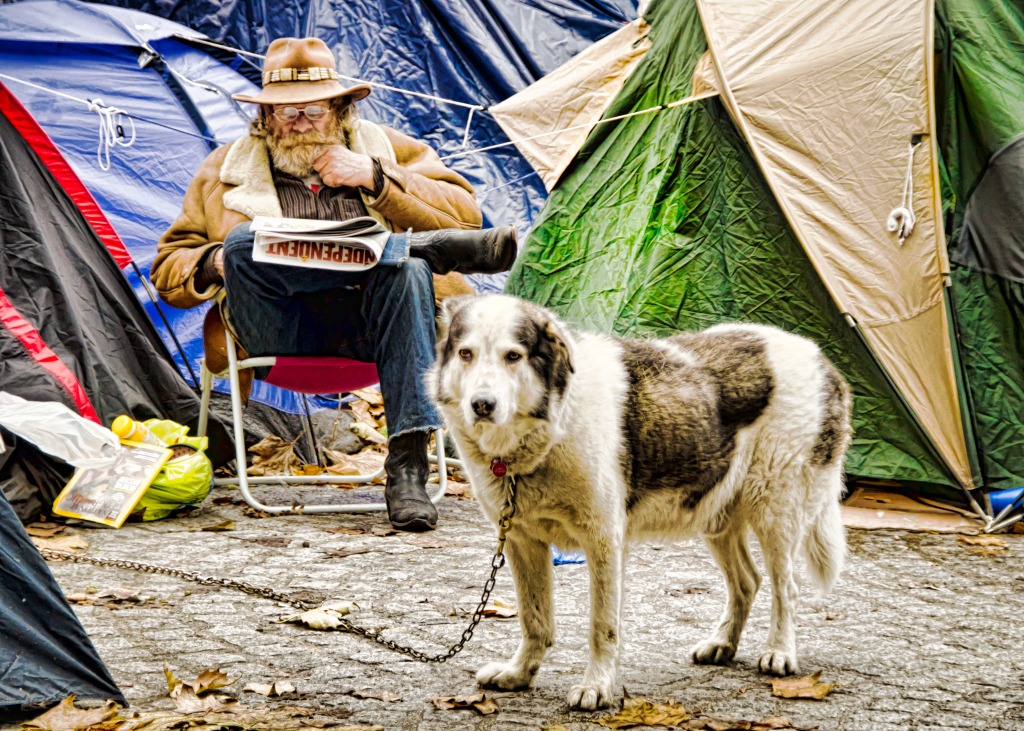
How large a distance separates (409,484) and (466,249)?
1037 millimetres

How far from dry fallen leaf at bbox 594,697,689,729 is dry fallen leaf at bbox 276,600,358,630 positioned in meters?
1.02

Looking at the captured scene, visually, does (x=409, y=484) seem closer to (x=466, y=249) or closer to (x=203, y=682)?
(x=466, y=249)

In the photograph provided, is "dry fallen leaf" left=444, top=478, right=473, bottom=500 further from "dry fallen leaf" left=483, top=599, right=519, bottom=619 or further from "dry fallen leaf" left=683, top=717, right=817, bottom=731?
"dry fallen leaf" left=683, top=717, right=817, bottom=731

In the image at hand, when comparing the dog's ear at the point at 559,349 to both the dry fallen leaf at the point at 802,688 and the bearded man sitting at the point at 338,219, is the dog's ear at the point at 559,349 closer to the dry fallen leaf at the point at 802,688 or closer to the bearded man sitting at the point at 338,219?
the dry fallen leaf at the point at 802,688

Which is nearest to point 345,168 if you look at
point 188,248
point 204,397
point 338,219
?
point 338,219

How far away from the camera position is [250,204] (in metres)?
4.97

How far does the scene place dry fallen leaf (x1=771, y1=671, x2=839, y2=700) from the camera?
8.86ft

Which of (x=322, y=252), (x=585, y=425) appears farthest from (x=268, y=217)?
(x=585, y=425)

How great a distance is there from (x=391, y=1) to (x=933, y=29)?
13.6ft

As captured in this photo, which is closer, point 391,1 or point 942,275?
point 942,275

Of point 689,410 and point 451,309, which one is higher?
point 451,309

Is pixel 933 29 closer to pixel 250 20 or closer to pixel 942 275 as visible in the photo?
pixel 942 275

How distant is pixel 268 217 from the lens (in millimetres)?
Result: 4602

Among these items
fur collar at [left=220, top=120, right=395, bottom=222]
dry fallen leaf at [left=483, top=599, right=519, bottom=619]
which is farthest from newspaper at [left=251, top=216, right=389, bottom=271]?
dry fallen leaf at [left=483, top=599, right=519, bottom=619]
